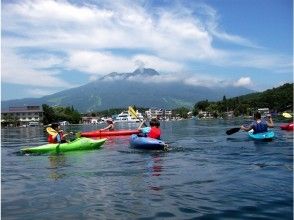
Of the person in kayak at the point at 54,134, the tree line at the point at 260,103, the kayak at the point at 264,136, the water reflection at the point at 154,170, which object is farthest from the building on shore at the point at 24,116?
the water reflection at the point at 154,170

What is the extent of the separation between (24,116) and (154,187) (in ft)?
558

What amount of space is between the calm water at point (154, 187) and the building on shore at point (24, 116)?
143152 millimetres

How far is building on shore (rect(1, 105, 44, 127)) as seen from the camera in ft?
514

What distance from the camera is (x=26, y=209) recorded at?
970cm

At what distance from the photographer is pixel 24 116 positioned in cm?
17438

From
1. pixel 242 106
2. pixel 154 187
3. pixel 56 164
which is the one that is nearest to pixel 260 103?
pixel 242 106

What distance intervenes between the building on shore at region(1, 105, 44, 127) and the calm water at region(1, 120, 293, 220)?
14315cm

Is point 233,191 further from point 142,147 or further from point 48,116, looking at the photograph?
point 48,116

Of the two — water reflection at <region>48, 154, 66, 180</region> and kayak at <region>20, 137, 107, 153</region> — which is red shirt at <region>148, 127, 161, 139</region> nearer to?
kayak at <region>20, 137, 107, 153</region>

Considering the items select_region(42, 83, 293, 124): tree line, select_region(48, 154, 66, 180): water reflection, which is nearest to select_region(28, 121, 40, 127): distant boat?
select_region(42, 83, 293, 124): tree line

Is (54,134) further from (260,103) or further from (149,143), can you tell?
(260,103)

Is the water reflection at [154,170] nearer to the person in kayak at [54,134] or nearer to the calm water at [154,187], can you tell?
the calm water at [154,187]

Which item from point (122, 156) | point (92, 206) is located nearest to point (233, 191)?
point (92, 206)

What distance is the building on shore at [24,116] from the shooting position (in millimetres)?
156625
